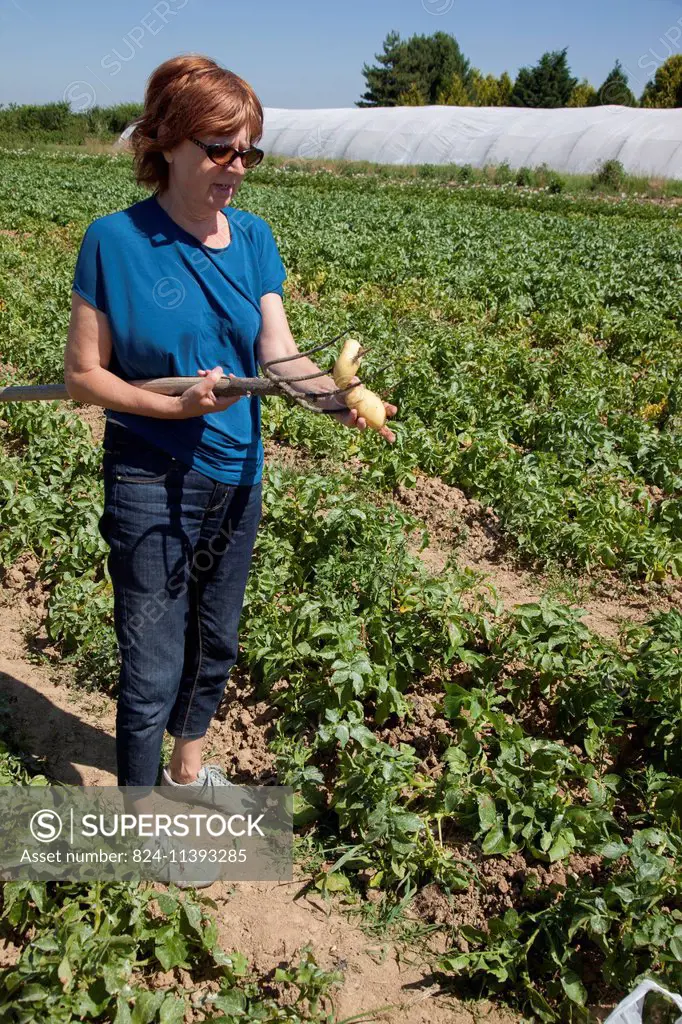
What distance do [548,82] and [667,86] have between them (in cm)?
1017

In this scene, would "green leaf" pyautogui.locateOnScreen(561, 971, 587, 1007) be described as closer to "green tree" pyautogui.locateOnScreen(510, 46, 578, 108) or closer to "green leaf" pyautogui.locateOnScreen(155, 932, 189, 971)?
"green leaf" pyautogui.locateOnScreen(155, 932, 189, 971)

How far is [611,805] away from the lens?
100 inches

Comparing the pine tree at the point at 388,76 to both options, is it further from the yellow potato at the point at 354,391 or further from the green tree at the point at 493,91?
the yellow potato at the point at 354,391

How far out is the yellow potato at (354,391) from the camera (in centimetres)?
189

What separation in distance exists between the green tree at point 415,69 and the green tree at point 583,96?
11.5m

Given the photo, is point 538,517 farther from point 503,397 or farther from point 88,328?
point 88,328

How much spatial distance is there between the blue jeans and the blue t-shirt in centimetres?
7

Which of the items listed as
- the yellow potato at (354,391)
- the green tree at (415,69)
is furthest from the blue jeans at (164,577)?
the green tree at (415,69)

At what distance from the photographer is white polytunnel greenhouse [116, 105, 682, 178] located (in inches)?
1052

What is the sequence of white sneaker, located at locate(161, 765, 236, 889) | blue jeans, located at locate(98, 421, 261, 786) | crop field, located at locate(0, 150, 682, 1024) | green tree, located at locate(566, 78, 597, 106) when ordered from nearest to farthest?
blue jeans, located at locate(98, 421, 261, 786), crop field, located at locate(0, 150, 682, 1024), white sneaker, located at locate(161, 765, 236, 889), green tree, located at locate(566, 78, 597, 106)

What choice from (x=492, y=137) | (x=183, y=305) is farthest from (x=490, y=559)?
(x=492, y=137)

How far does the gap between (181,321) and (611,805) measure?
189cm

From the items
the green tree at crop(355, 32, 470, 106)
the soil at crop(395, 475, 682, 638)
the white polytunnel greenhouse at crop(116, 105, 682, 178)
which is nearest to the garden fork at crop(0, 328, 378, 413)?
the soil at crop(395, 475, 682, 638)

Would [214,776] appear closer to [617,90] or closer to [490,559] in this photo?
[490,559]
